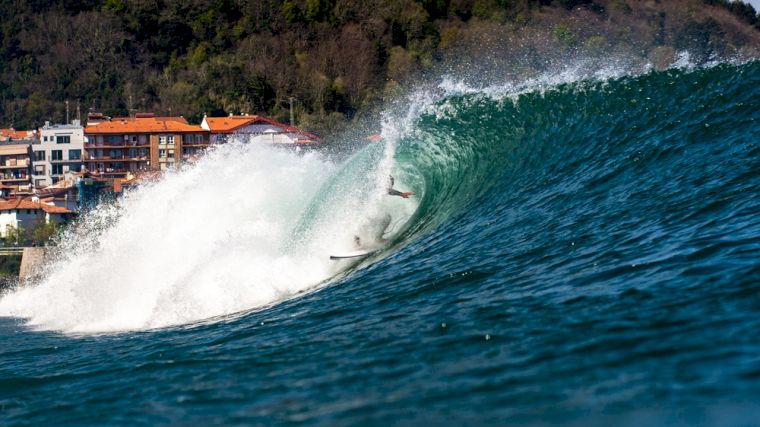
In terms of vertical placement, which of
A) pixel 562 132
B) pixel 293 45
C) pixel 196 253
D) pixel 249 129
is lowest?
pixel 196 253

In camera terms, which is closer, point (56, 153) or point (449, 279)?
point (449, 279)

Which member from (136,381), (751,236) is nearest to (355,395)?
(136,381)

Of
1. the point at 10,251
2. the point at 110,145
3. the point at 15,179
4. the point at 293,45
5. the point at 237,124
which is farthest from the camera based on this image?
the point at 293,45

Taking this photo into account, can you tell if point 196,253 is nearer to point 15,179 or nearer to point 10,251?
point 10,251

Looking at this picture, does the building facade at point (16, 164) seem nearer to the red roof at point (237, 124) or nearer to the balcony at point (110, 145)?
the balcony at point (110, 145)

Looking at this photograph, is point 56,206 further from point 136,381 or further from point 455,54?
point 136,381

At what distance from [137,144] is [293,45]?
26.2m

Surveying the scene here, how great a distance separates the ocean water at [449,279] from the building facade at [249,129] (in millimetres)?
52557

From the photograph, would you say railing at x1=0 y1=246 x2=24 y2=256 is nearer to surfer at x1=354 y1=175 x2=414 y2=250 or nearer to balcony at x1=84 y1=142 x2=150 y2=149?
balcony at x1=84 y1=142 x2=150 y2=149

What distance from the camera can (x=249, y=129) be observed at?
78875 millimetres

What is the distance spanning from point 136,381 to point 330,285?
189 inches

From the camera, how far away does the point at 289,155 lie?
2072 centimetres

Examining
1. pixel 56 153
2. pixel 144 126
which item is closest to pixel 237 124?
pixel 144 126

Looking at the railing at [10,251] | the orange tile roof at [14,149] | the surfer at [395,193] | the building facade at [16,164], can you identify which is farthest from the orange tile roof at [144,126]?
the surfer at [395,193]
